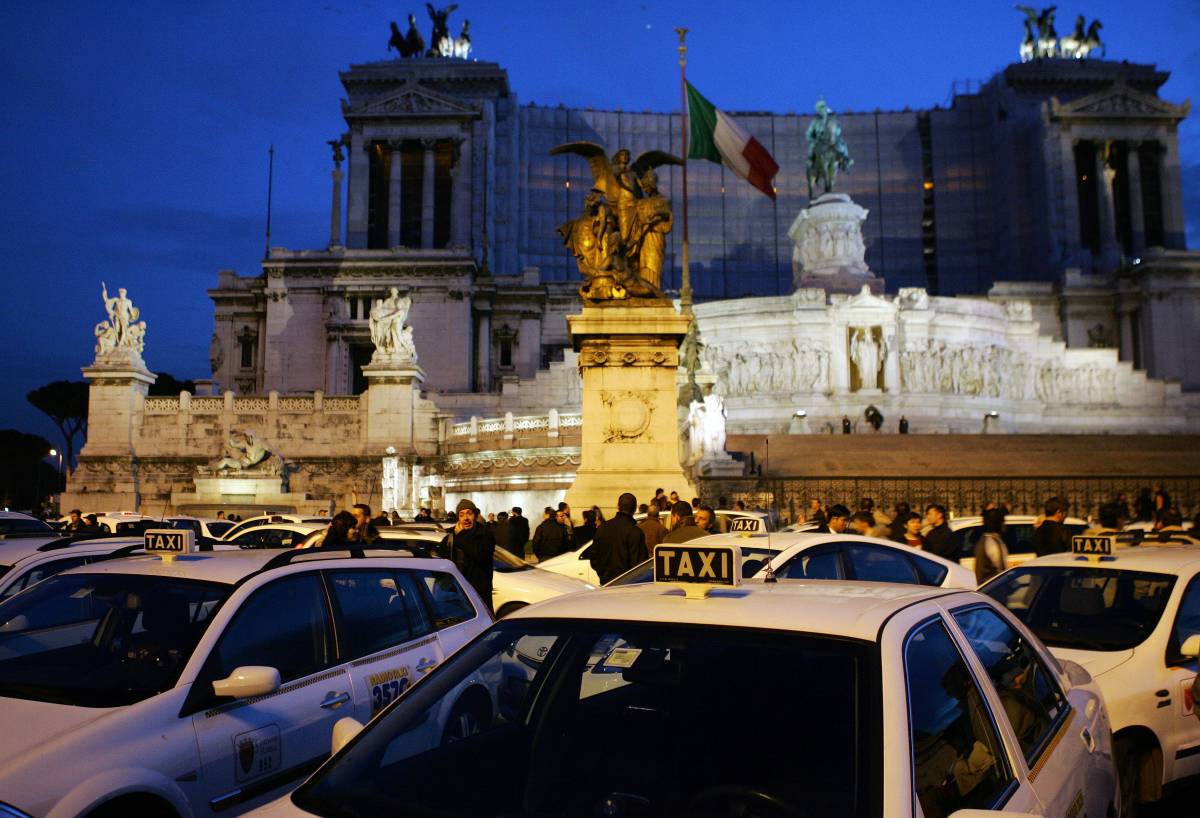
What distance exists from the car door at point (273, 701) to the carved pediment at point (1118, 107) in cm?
7289

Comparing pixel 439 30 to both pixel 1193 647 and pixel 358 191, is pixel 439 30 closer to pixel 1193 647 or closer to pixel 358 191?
pixel 358 191

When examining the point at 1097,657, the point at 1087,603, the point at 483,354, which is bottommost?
the point at 1097,657

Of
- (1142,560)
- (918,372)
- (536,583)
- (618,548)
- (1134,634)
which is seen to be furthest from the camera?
(918,372)

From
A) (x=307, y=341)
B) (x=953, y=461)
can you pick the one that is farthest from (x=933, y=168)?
(x=953, y=461)

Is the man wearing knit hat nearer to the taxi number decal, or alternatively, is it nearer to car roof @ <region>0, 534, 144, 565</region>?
car roof @ <region>0, 534, 144, 565</region>

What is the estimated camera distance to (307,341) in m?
59.5

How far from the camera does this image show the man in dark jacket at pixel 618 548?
398 inches

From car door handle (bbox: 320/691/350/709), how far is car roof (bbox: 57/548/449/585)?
685mm

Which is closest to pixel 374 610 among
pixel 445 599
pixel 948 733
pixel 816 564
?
pixel 445 599

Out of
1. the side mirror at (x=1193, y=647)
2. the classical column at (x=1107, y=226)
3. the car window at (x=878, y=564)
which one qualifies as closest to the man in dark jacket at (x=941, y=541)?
the car window at (x=878, y=564)

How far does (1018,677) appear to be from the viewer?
12.0 ft

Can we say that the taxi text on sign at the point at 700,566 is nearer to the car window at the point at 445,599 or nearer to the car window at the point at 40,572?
the car window at the point at 445,599

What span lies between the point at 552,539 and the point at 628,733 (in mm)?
11392

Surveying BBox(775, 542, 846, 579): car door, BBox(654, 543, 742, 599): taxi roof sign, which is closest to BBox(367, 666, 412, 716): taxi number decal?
BBox(654, 543, 742, 599): taxi roof sign
